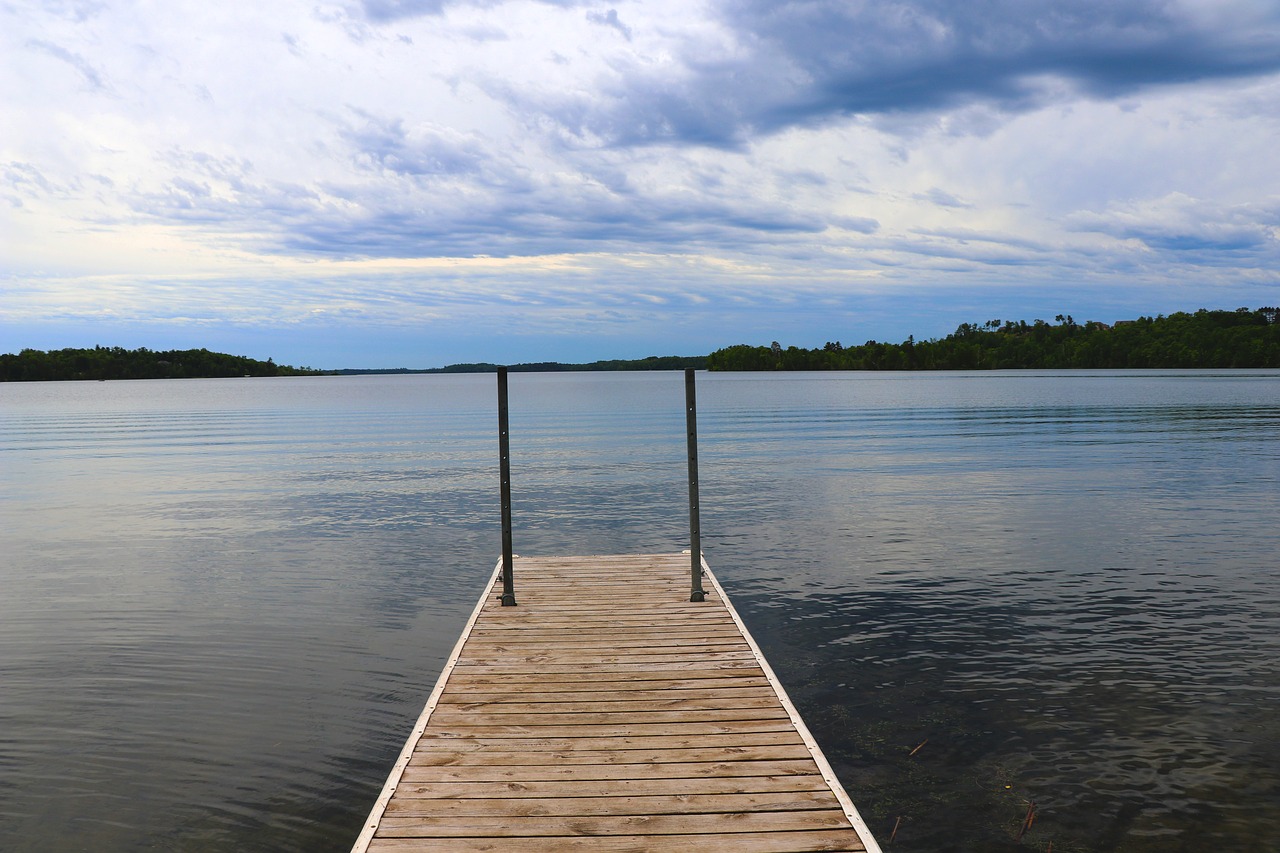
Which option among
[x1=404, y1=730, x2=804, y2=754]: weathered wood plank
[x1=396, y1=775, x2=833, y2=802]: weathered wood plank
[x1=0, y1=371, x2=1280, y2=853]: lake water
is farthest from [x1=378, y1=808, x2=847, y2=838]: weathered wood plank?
[x1=0, y1=371, x2=1280, y2=853]: lake water

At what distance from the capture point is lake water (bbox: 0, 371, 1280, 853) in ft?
24.4

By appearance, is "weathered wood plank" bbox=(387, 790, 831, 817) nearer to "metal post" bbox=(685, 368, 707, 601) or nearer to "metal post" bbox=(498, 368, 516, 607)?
"metal post" bbox=(685, 368, 707, 601)

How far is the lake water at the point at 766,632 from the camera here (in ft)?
24.4

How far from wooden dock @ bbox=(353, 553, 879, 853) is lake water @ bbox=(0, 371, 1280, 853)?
1.24 m

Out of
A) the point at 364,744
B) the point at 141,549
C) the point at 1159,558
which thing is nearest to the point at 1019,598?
the point at 1159,558

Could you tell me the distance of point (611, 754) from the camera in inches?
247

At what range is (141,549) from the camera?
18.9m

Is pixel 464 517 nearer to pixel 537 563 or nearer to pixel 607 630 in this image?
pixel 537 563

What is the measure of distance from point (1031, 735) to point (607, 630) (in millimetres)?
4287

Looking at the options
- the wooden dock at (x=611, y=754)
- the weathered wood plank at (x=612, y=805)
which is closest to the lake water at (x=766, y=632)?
the wooden dock at (x=611, y=754)

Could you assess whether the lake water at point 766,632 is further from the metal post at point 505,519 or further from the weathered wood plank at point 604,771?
the weathered wood plank at point 604,771

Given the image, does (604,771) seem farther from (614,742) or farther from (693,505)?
(693,505)

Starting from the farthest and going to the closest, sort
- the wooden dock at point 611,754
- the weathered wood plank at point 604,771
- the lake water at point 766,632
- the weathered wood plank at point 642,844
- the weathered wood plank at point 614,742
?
the lake water at point 766,632
the weathered wood plank at point 614,742
the weathered wood plank at point 604,771
the wooden dock at point 611,754
the weathered wood plank at point 642,844

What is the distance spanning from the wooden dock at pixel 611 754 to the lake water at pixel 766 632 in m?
1.24
